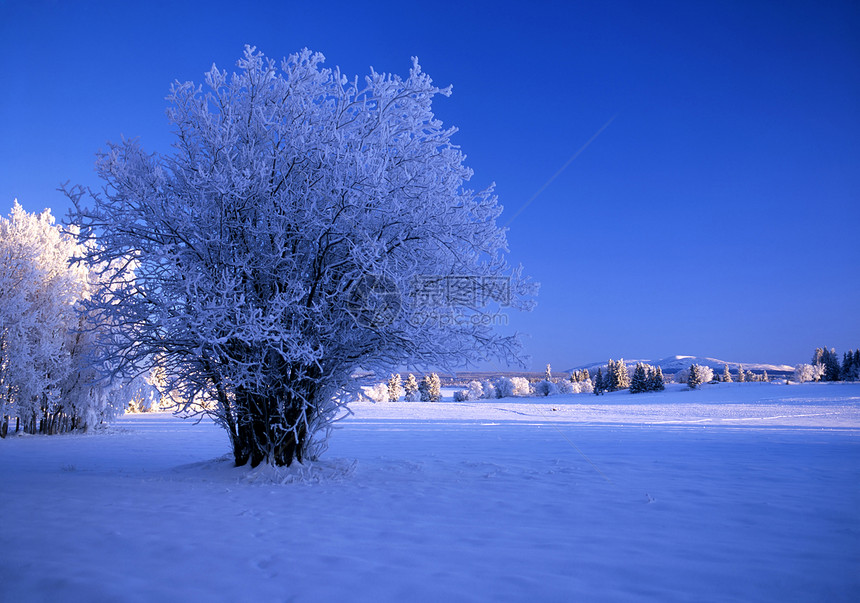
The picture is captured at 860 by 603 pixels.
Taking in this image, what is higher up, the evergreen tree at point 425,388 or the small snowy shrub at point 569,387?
the evergreen tree at point 425,388

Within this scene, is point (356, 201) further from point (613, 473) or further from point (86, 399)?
point (86, 399)

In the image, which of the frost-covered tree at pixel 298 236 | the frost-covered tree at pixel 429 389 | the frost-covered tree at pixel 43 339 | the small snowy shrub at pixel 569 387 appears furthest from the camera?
the small snowy shrub at pixel 569 387

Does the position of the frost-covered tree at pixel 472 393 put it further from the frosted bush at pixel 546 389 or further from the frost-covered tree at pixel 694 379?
the frost-covered tree at pixel 694 379

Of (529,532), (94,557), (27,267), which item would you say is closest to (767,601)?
(529,532)

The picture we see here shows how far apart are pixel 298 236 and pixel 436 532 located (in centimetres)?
479

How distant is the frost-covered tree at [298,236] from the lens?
7.13 m

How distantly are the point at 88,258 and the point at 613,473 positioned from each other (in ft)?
31.2

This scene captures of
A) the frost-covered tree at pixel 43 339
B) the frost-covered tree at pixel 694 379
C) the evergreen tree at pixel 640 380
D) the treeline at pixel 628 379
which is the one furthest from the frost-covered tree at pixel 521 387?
the frost-covered tree at pixel 43 339

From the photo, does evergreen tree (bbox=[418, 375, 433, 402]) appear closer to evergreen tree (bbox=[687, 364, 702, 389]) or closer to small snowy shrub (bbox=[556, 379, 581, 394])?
small snowy shrub (bbox=[556, 379, 581, 394])

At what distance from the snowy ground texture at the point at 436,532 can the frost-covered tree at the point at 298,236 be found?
1.83 meters

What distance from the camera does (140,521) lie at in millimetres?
4984

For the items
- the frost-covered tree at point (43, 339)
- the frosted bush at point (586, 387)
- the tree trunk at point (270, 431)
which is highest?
the frost-covered tree at point (43, 339)

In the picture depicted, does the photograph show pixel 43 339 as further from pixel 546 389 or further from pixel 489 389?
pixel 546 389

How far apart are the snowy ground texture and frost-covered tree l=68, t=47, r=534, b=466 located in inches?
72.0
